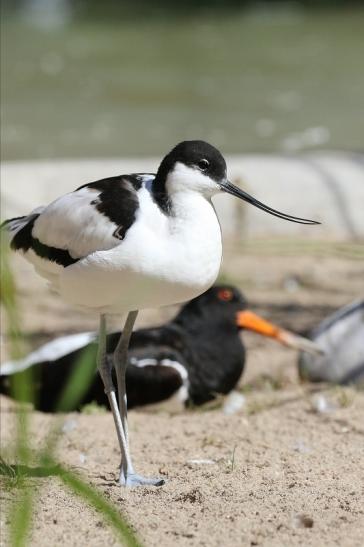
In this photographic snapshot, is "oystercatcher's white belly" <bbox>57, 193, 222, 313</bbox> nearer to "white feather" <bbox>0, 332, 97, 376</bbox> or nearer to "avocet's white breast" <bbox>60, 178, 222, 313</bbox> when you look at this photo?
"avocet's white breast" <bbox>60, 178, 222, 313</bbox>

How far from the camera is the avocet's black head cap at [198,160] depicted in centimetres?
358

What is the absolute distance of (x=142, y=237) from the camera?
349cm

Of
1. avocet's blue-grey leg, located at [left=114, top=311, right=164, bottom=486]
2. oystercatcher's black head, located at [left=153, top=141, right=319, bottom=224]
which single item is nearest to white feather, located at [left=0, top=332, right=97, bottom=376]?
avocet's blue-grey leg, located at [left=114, top=311, right=164, bottom=486]

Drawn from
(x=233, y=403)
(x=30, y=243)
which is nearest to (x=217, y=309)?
(x=233, y=403)

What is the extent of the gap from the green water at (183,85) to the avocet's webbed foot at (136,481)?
19.1ft

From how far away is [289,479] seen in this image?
142 inches

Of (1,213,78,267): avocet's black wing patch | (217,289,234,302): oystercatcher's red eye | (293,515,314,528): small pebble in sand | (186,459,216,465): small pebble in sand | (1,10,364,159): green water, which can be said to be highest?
(1,213,78,267): avocet's black wing patch

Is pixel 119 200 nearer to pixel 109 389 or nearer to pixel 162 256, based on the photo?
pixel 162 256

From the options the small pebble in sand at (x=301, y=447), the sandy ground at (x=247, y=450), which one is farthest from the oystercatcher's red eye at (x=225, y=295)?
the small pebble in sand at (x=301, y=447)

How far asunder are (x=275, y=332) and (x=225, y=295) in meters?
0.36

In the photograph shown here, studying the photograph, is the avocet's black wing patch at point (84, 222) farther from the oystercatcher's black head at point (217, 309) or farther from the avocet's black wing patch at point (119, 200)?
the oystercatcher's black head at point (217, 309)

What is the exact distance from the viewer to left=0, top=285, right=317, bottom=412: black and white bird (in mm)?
5160

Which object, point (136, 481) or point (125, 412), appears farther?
point (125, 412)

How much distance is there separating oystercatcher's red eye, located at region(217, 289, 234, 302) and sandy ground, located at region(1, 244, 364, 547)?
42 cm
